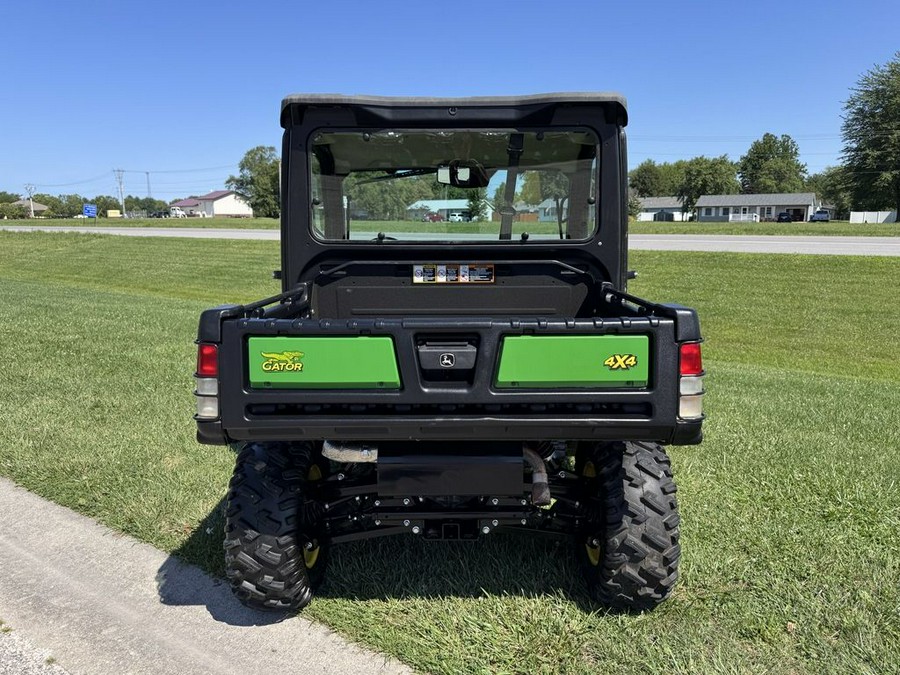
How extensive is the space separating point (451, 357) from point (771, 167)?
106268 millimetres

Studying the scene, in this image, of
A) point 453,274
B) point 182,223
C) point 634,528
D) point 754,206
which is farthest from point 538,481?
point 754,206

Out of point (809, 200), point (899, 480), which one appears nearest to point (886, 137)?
point (809, 200)

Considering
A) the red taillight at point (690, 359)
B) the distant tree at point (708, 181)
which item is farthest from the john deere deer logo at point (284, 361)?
the distant tree at point (708, 181)

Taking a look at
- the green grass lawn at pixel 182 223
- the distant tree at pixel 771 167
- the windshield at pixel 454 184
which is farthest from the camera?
the distant tree at pixel 771 167

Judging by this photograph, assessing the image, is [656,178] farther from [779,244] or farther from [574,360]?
[574,360]

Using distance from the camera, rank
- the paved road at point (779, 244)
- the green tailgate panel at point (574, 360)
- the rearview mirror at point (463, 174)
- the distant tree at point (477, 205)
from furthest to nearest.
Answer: the paved road at point (779, 244) < the distant tree at point (477, 205) < the rearview mirror at point (463, 174) < the green tailgate panel at point (574, 360)

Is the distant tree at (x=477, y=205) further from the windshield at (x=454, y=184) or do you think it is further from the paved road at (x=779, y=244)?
the paved road at (x=779, y=244)

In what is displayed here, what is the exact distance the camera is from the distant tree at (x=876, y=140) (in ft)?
171

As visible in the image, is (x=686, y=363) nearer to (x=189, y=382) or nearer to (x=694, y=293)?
(x=189, y=382)

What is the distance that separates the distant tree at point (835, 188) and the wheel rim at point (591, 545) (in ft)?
207

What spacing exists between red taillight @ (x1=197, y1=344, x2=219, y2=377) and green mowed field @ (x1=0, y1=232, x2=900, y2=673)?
1.22m

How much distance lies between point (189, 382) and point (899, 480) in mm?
6120

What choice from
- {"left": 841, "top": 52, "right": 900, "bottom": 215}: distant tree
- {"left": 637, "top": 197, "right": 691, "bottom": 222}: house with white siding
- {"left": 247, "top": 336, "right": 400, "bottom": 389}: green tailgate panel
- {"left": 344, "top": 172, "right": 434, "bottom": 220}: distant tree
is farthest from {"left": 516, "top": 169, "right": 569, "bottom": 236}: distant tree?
{"left": 637, "top": 197, "right": 691, "bottom": 222}: house with white siding

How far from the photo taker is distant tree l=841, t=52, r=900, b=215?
52.1m
